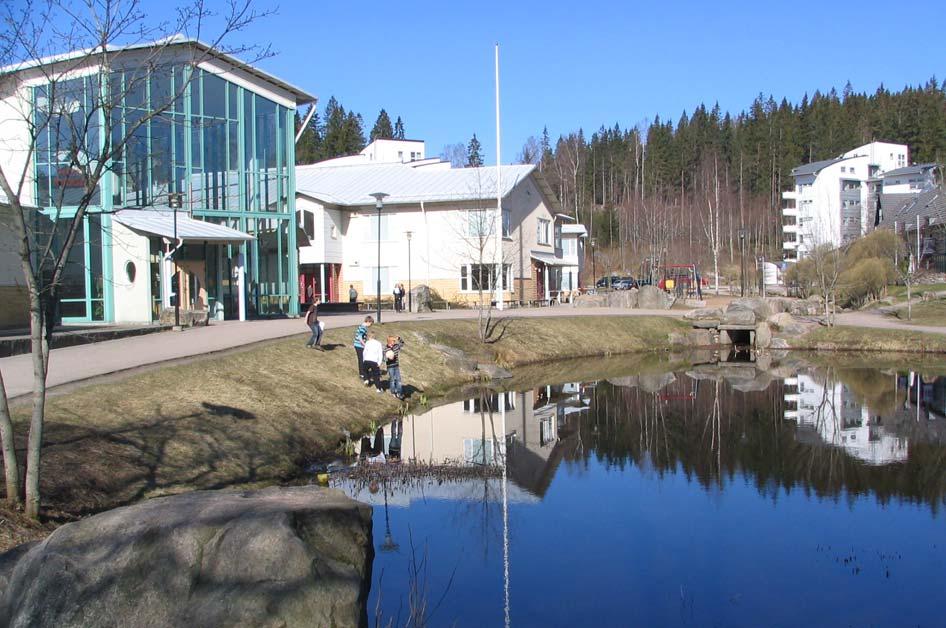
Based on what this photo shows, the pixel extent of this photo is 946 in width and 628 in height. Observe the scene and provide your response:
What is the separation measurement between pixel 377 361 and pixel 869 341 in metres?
24.9

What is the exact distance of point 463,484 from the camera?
50.3 ft

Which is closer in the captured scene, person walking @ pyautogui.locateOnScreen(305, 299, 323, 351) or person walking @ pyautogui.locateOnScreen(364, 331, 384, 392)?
person walking @ pyautogui.locateOnScreen(364, 331, 384, 392)

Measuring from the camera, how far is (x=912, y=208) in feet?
242

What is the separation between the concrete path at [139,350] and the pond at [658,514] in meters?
5.70

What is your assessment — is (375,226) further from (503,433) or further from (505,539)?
(505,539)

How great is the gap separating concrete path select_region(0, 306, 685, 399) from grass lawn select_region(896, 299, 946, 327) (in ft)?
91.0

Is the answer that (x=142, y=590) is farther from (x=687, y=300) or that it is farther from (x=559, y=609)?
(x=687, y=300)

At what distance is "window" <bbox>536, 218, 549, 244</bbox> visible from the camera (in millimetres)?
56031

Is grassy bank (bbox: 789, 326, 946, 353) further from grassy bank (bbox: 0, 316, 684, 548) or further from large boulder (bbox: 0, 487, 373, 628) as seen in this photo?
large boulder (bbox: 0, 487, 373, 628)

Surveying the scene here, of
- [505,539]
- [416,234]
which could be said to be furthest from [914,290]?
[505,539]

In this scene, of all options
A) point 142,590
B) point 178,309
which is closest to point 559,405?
point 178,309

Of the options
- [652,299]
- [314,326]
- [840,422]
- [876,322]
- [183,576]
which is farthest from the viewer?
[652,299]

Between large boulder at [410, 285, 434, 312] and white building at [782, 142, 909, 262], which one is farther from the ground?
white building at [782, 142, 909, 262]

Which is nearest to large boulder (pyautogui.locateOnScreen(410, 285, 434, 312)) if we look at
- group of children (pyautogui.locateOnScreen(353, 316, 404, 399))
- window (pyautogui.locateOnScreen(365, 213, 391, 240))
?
window (pyautogui.locateOnScreen(365, 213, 391, 240))
